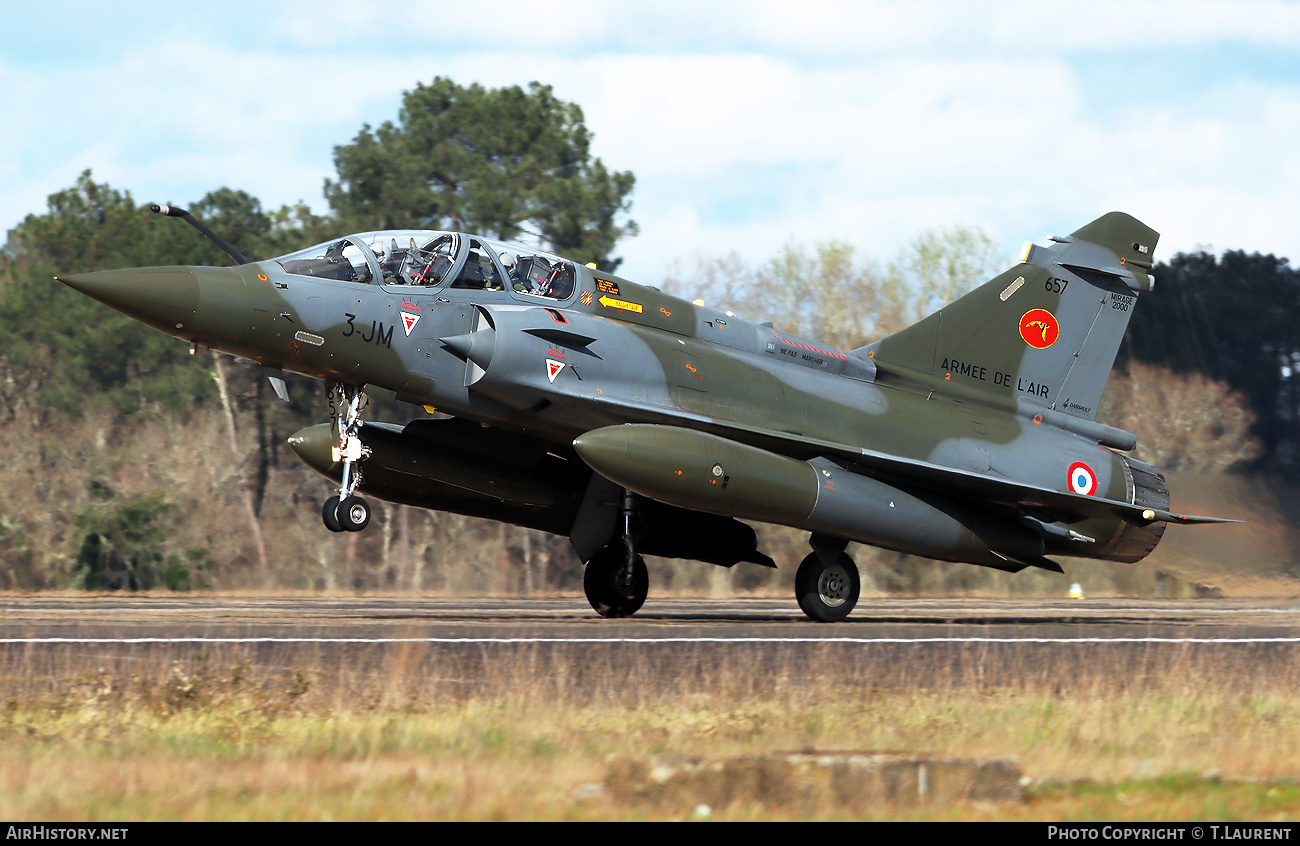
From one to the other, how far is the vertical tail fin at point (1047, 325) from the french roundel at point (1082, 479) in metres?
1.30

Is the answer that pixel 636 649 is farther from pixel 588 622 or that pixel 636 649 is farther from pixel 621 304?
pixel 621 304

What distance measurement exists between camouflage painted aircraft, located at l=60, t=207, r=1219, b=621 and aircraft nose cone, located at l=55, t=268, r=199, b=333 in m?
0.02

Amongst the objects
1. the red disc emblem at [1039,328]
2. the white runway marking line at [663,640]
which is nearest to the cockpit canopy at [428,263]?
the white runway marking line at [663,640]

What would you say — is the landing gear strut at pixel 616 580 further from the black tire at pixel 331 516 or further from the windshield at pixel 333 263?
the windshield at pixel 333 263

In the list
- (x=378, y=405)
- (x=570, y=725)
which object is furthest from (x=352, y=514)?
(x=378, y=405)

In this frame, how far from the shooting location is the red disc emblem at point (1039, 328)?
17.9 m

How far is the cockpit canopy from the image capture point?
46.3ft

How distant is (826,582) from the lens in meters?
15.7

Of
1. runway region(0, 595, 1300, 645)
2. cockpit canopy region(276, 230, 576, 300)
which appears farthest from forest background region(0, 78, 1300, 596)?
cockpit canopy region(276, 230, 576, 300)

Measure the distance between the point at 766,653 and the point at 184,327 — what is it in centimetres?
646

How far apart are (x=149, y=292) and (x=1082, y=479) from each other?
1111 cm

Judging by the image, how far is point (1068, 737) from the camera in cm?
782
